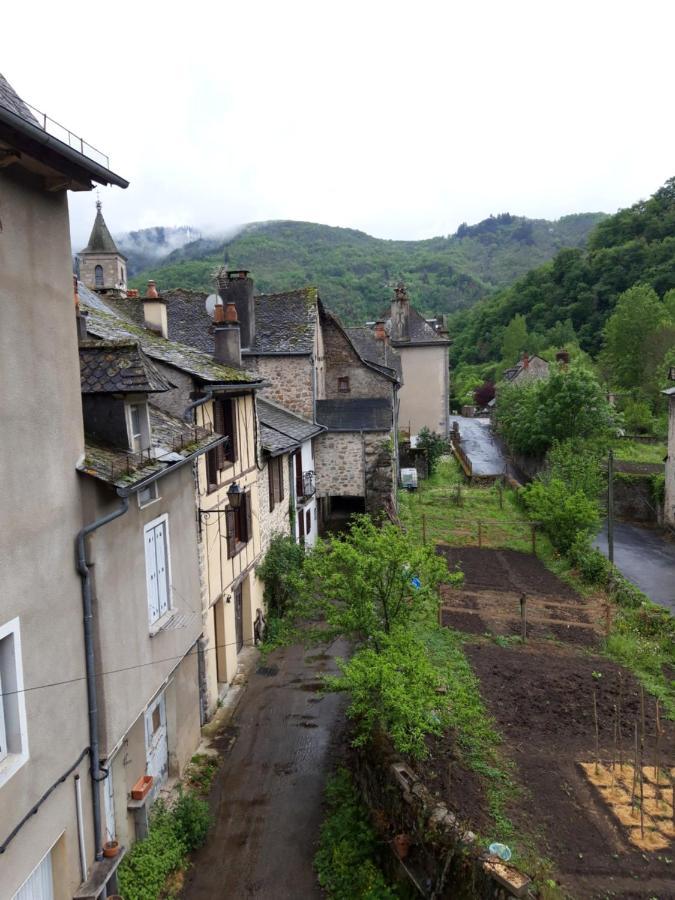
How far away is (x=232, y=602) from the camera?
1530 centimetres

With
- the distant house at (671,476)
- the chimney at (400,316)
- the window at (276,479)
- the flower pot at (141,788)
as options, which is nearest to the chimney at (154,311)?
the window at (276,479)

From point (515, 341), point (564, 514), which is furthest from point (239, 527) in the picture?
A: point (515, 341)

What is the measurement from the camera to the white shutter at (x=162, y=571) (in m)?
9.69

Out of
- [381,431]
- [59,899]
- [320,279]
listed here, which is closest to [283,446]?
[381,431]

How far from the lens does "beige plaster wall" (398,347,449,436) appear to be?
47375 millimetres

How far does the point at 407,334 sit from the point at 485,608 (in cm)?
3141

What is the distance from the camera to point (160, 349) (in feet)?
44.7

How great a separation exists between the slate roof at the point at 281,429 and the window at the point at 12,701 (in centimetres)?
1207

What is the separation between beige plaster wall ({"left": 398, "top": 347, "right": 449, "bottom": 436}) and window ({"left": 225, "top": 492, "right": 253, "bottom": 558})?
31.8 meters

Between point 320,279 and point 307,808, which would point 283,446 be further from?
point 320,279

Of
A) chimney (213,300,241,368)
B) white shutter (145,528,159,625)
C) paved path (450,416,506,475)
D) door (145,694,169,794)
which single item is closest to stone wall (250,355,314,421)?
chimney (213,300,241,368)

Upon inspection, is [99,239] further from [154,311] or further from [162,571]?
[162,571]

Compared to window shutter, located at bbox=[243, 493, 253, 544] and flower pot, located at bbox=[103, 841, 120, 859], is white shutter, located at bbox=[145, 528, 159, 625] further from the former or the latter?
window shutter, located at bbox=[243, 493, 253, 544]

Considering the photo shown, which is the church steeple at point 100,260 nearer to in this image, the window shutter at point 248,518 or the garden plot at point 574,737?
the window shutter at point 248,518
